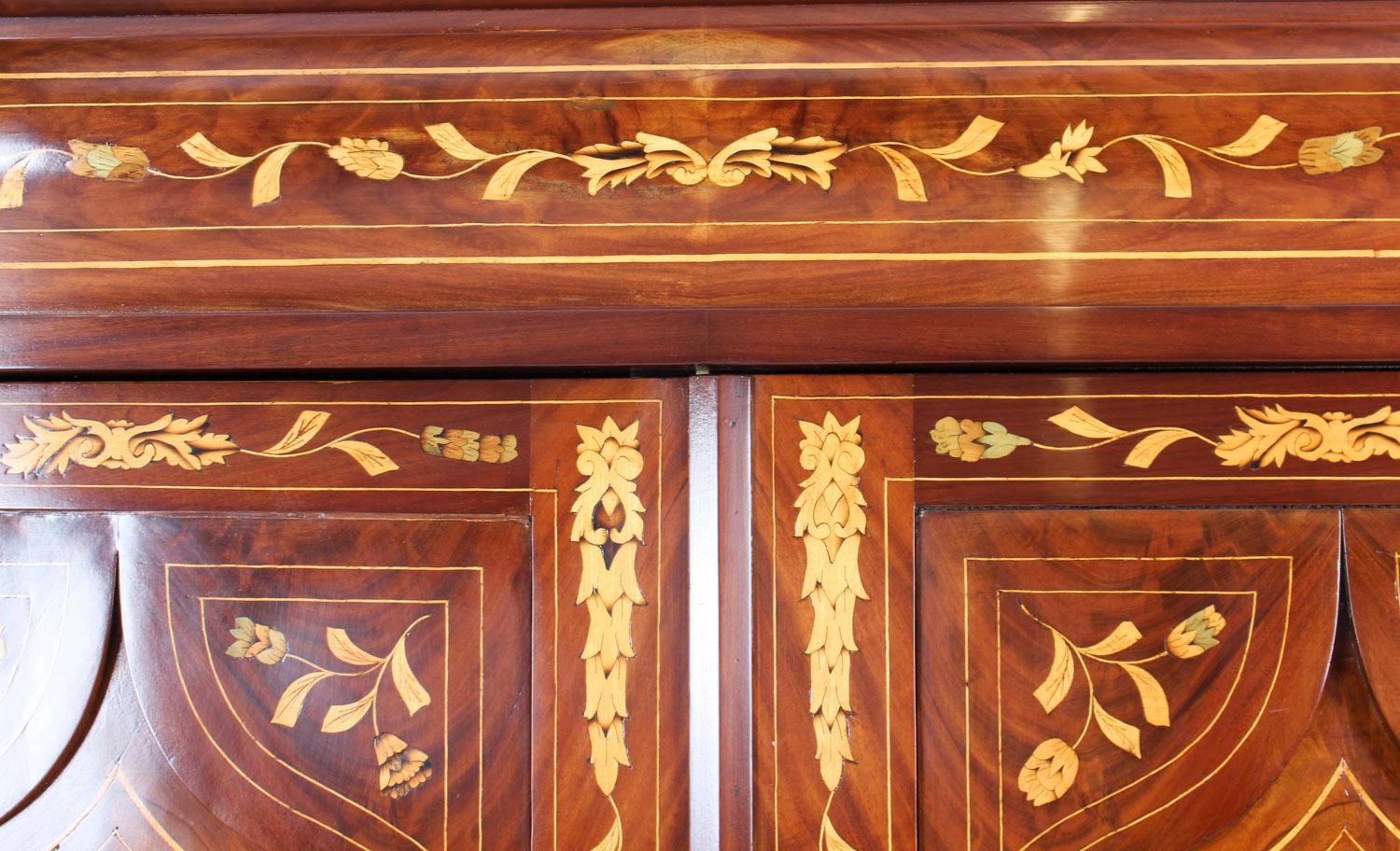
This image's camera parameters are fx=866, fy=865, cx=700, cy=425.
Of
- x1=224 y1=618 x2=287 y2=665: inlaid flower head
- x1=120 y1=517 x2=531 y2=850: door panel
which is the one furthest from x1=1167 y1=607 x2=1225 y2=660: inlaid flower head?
x1=224 y1=618 x2=287 y2=665: inlaid flower head

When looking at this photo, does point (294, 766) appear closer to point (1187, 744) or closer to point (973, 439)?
point (973, 439)

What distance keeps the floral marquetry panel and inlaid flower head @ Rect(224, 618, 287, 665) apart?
489 mm

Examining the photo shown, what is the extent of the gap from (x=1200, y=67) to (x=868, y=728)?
558mm

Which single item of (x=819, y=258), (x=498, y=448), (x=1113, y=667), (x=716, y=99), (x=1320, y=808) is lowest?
(x=1320, y=808)

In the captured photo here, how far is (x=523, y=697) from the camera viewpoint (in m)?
0.66

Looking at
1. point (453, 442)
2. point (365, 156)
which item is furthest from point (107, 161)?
point (453, 442)

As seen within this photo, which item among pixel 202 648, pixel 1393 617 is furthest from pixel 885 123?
pixel 202 648

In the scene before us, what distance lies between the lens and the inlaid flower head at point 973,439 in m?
0.65

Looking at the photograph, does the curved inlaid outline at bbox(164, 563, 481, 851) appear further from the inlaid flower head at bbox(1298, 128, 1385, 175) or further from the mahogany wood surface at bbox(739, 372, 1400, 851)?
the inlaid flower head at bbox(1298, 128, 1385, 175)

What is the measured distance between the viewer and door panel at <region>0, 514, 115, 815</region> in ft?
2.19

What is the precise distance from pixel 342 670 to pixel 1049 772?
21.2 inches

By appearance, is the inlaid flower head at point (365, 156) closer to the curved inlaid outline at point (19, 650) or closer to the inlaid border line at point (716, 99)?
the inlaid border line at point (716, 99)

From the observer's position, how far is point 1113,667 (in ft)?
→ 2.12

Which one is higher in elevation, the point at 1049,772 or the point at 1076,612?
the point at 1076,612
